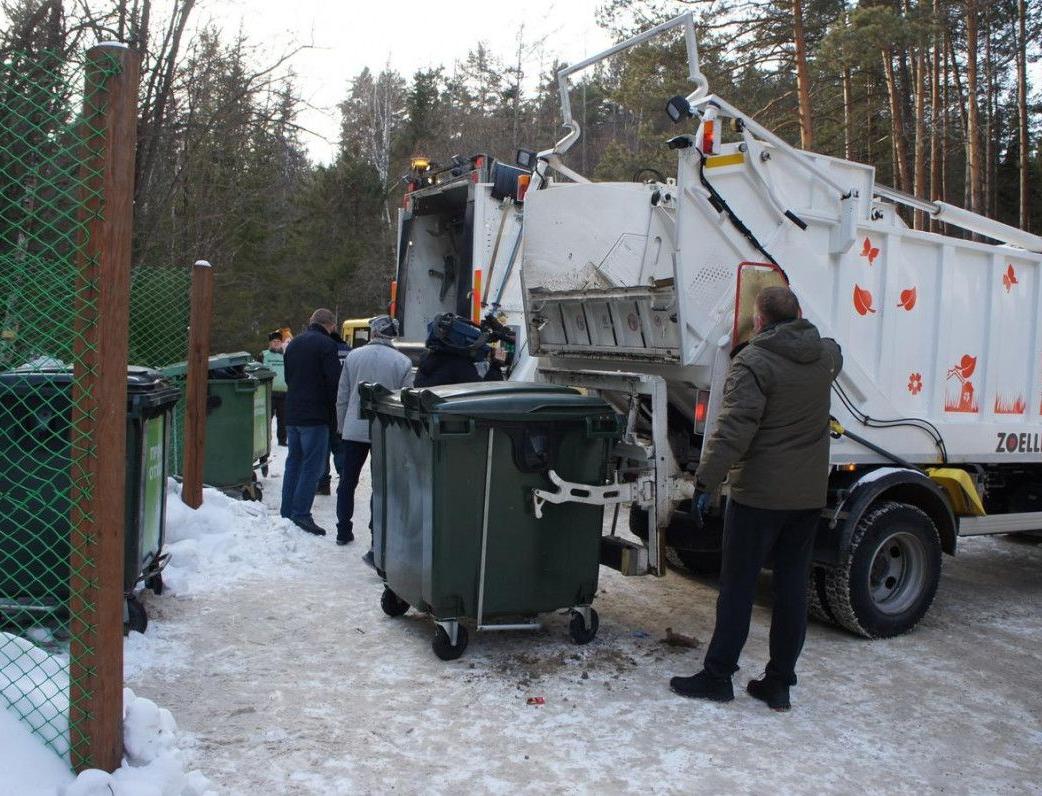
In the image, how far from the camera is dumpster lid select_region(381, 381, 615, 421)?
4.27 meters

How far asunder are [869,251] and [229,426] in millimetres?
5507

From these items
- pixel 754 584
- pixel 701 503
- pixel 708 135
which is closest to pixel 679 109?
pixel 708 135

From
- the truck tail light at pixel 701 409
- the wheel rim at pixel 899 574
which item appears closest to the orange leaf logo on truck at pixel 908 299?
the wheel rim at pixel 899 574

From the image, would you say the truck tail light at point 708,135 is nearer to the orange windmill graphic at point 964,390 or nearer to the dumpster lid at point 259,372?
the orange windmill graphic at point 964,390

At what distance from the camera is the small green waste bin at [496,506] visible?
4.29 metres

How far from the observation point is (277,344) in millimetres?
13062

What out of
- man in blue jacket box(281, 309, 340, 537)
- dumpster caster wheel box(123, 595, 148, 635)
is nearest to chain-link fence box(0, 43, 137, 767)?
dumpster caster wheel box(123, 595, 148, 635)

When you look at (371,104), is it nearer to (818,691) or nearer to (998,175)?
(998,175)

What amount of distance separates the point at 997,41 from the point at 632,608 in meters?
18.2

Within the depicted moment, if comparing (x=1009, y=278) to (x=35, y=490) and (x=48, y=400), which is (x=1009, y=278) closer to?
(x=48, y=400)

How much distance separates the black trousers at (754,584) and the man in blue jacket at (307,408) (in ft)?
12.9

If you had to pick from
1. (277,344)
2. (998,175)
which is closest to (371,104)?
(998,175)

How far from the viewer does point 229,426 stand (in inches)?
321

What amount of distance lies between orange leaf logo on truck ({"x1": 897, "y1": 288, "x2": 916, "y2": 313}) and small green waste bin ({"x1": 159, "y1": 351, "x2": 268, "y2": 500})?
17.9 feet
